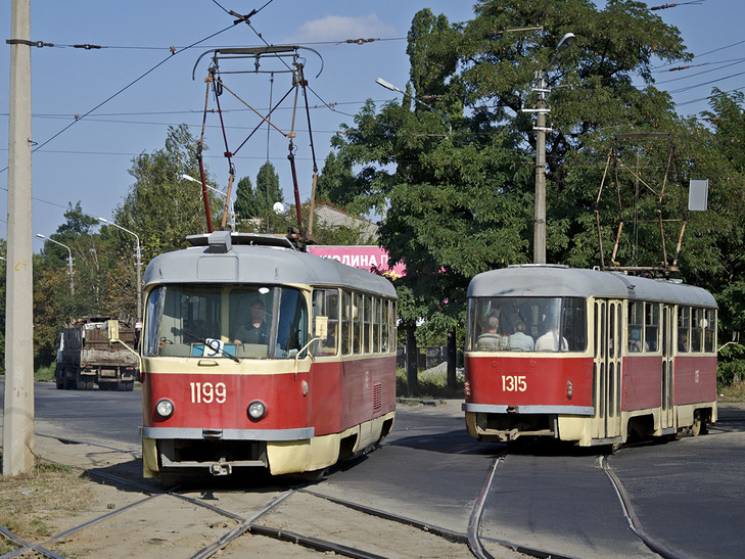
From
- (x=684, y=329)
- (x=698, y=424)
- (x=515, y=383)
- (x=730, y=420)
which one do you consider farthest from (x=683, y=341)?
(x=730, y=420)

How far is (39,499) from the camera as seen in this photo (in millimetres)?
13555

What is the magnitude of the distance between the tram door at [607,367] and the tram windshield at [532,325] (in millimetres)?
393

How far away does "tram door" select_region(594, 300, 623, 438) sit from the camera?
1842 centimetres

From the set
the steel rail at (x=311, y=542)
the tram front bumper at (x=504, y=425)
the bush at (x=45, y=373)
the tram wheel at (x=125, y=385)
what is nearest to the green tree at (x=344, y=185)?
the tram front bumper at (x=504, y=425)

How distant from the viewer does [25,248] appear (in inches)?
611

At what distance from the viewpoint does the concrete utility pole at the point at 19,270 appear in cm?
1541

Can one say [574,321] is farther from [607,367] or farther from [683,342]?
[683,342]

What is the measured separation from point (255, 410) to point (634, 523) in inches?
161

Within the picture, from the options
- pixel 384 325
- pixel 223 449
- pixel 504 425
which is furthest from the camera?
pixel 384 325

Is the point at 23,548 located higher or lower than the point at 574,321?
lower

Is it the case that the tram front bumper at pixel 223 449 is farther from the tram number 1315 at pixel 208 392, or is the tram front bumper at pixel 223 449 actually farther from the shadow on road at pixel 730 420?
the shadow on road at pixel 730 420

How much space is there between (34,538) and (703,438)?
14396 mm

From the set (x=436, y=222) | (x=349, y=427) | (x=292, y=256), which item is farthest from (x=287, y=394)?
(x=436, y=222)

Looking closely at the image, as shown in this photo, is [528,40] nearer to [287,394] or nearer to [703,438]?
[703,438]
